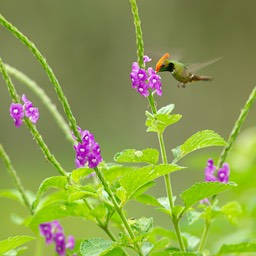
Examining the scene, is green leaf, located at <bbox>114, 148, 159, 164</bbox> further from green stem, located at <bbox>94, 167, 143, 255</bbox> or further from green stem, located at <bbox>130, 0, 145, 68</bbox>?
green stem, located at <bbox>130, 0, 145, 68</bbox>

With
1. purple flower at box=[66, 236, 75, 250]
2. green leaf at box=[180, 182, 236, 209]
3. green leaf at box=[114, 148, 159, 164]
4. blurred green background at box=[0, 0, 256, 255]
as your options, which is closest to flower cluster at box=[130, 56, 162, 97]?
green leaf at box=[114, 148, 159, 164]

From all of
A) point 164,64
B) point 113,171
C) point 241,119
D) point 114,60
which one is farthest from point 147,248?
point 114,60

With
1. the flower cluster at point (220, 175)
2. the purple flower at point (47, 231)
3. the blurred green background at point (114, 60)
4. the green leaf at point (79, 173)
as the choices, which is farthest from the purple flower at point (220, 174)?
the blurred green background at point (114, 60)

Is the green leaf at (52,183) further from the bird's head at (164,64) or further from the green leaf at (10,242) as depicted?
the bird's head at (164,64)

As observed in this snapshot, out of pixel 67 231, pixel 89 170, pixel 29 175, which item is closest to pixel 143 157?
pixel 89 170

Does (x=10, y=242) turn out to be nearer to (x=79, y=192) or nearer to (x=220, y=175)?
(x=79, y=192)
